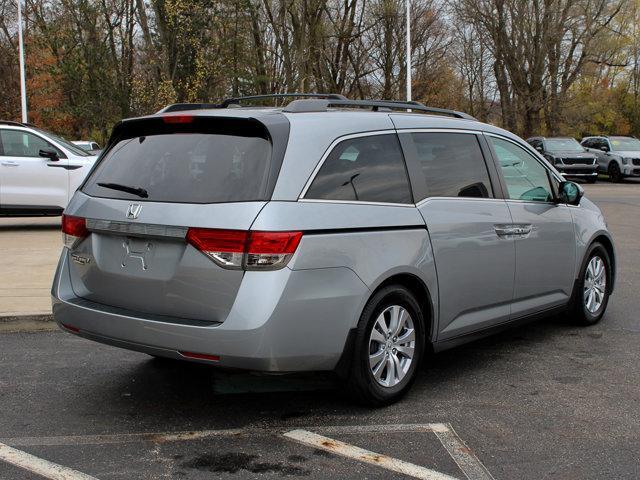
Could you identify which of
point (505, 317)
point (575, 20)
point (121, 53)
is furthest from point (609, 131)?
point (505, 317)

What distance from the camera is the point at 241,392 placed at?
4.64 meters

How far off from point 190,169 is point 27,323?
119 inches

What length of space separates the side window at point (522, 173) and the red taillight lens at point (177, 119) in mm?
2314

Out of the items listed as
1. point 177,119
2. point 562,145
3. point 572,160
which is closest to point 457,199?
point 177,119

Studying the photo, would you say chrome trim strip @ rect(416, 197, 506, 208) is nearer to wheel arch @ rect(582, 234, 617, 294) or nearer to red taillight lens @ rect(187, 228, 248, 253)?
red taillight lens @ rect(187, 228, 248, 253)

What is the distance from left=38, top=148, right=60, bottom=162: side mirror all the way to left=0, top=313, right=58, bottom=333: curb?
7.04m

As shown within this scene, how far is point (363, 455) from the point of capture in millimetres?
3666

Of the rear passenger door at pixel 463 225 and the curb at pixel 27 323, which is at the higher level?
the rear passenger door at pixel 463 225

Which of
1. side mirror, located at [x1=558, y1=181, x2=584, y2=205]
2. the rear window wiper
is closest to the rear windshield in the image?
the rear window wiper

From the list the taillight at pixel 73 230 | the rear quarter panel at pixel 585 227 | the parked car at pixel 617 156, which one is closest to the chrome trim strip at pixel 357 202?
the taillight at pixel 73 230

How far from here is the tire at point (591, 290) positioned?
6156mm

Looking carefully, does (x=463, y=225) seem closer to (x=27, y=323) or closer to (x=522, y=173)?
(x=522, y=173)

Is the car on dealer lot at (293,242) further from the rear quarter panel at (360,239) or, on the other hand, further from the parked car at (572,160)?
the parked car at (572,160)


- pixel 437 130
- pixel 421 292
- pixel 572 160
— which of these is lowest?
pixel 572 160
